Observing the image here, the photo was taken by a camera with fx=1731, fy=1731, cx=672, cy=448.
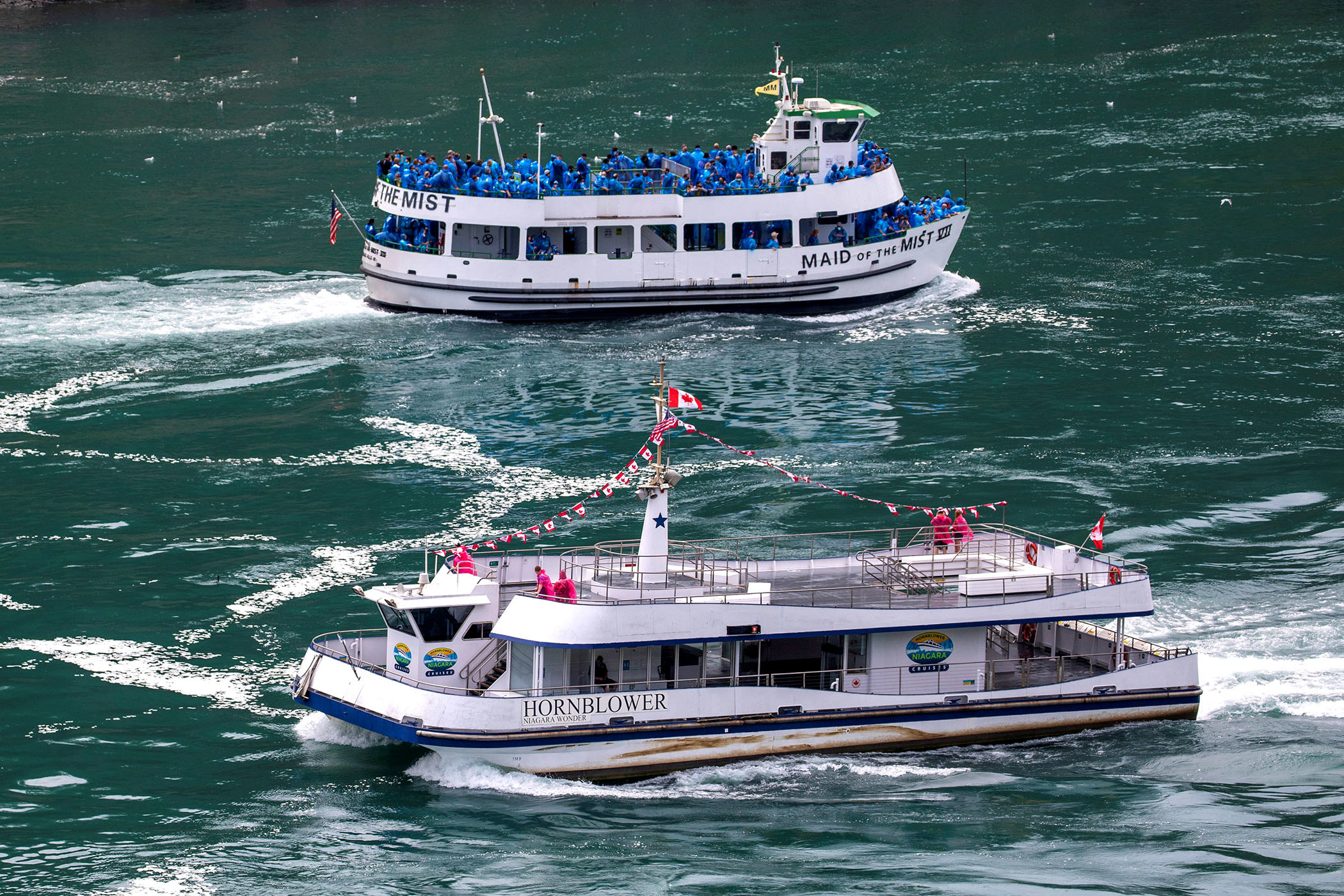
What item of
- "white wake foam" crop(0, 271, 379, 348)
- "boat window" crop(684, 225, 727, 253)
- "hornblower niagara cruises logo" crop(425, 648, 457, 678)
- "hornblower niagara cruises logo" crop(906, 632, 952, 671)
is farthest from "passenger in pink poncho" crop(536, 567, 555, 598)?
"boat window" crop(684, 225, 727, 253)

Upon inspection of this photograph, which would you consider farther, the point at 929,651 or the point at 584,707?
the point at 929,651

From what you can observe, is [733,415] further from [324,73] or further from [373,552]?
[324,73]

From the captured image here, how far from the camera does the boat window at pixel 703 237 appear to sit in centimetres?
6531

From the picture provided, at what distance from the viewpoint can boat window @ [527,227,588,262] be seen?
6469 centimetres

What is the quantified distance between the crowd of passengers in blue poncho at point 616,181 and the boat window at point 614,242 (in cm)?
140

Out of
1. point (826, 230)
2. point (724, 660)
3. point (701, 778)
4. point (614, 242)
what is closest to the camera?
point (701, 778)

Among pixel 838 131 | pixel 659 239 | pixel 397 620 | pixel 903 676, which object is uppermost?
pixel 838 131

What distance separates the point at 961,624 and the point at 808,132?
37.1m

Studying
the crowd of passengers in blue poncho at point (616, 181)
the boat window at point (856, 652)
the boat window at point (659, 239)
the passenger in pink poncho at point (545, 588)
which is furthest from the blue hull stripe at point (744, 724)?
the boat window at point (659, 239)

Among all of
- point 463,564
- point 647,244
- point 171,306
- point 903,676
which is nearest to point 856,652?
point 903,676

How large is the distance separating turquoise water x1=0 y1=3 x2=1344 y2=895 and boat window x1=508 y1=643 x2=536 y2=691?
199 cm

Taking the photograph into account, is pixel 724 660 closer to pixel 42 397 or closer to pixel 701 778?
pixel 701 778

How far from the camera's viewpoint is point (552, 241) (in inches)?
2559

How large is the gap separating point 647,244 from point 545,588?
34518mm
